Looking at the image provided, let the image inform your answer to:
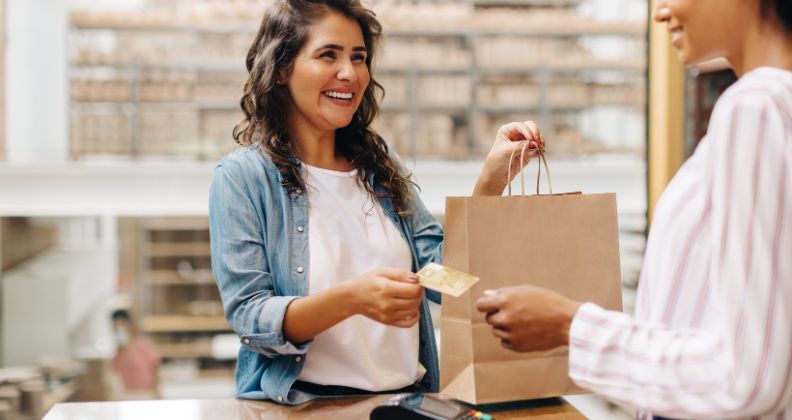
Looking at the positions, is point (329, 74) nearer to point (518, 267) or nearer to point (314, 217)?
point (314, 217)

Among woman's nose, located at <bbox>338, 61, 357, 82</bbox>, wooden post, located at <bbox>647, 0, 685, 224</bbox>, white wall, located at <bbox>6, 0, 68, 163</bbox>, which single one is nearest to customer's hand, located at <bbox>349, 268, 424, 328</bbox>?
woman's nose, located at <bbox>338, 61, 357, 82</bbox>

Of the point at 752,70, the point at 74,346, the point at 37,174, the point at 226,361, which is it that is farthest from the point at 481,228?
the point at 226,361

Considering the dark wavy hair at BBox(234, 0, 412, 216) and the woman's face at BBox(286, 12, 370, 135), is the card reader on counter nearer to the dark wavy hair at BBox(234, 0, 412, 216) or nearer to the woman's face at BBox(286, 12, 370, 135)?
the dark wavy hair at BBox(234, 0, 412, 216)

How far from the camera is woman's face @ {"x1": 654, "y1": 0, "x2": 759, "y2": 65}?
76cm

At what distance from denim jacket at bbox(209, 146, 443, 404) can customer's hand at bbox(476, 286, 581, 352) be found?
0.48 metres

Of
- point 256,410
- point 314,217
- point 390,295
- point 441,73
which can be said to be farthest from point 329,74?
point 441,73

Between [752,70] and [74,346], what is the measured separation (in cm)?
438

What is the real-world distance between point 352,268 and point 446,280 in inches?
15.7

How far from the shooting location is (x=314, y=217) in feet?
4.58

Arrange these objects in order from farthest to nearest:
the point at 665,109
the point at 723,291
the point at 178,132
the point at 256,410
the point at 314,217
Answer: the point at 178,132
the point at 665,109
the point at 314,217
the point at 256,410
the point at 723,291

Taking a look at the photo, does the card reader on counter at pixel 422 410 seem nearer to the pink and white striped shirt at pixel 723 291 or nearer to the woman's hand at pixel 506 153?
the pink and white striped shirt at pixel 723 291

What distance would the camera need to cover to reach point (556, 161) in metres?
4.93

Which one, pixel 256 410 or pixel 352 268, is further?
pixel 352 268

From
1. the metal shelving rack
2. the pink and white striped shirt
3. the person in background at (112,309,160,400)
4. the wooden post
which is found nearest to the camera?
the pink and white striped shirt
